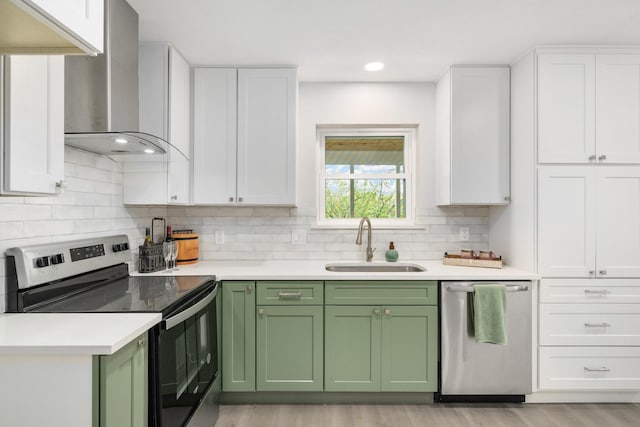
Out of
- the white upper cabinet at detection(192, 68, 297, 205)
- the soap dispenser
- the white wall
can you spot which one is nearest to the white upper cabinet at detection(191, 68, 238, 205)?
the white upper cabinet at detection(192, 68, 297, 205)

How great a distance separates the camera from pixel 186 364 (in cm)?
186

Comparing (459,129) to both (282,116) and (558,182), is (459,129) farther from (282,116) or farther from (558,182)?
(282,116)

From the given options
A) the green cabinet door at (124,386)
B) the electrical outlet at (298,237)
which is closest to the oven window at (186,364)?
the green cabinet door at (124,386)

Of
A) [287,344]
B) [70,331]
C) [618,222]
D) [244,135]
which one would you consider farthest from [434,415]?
[244,135]

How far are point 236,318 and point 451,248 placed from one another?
1832 mm

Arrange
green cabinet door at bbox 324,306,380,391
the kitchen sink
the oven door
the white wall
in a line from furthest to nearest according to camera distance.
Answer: the white wall → the kitchen sink → green cabinet door at bbox 324,306,380,391 → the oven door

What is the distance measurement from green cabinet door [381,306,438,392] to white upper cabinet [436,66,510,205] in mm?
917

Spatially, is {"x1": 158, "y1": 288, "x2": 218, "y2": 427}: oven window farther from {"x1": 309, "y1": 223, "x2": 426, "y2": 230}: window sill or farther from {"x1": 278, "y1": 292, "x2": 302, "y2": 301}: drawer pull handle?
{"x1": 309, "y1": 223, "x2": 426, "y2": 230}: window sill

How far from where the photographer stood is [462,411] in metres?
2.53

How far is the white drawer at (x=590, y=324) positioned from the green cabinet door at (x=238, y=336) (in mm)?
1902

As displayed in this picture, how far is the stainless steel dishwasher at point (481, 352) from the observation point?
2.52 metres

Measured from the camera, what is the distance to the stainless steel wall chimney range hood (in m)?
1.80

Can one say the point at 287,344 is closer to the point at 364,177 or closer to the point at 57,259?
the point at 57,259

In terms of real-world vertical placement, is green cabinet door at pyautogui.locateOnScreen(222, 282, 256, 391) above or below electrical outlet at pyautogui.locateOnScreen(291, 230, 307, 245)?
below
